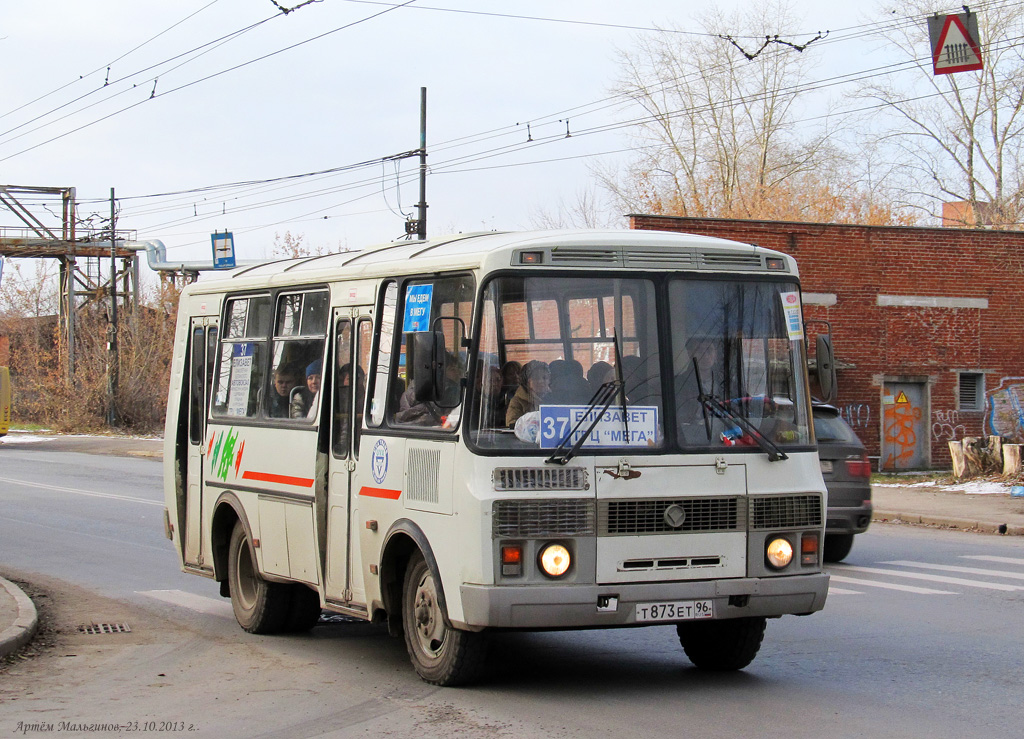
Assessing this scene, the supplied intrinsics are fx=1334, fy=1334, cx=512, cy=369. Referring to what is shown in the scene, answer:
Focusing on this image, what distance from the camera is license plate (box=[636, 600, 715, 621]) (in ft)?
23.9

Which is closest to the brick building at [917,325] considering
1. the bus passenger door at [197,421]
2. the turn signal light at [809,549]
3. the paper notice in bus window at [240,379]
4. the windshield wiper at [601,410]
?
the bus passenger door at [197,421]

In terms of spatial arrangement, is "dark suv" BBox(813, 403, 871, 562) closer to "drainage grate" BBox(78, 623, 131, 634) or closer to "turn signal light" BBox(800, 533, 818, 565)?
"turn signal light" BBox(800, 533, 818, 565)

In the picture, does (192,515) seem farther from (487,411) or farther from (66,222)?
(66,222)

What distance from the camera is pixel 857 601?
38.0ft

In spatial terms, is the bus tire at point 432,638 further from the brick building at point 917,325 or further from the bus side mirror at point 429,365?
the brick building at point 917,325

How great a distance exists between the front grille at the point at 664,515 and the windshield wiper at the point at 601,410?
34 centimetres

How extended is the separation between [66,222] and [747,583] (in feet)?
177

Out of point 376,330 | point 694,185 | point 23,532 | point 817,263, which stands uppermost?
point 694,185

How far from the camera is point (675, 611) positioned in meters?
7.33

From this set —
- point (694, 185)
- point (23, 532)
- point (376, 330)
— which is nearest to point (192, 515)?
point (376, 330)

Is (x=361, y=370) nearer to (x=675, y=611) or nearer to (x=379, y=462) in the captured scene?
(x=379, y=462)

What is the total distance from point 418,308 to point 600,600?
6.83ft

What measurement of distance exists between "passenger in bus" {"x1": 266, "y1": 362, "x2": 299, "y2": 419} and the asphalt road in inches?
66.5

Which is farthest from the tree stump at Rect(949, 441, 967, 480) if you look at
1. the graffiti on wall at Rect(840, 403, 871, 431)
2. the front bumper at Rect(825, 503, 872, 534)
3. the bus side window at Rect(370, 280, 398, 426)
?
the bus side window at Rect(370, 280, 398, 426)
